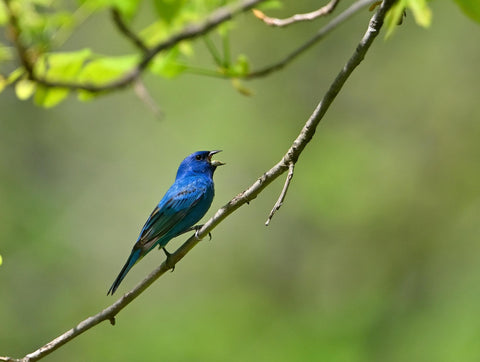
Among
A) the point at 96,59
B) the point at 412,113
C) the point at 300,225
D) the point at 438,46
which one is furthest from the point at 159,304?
the point at 96,59

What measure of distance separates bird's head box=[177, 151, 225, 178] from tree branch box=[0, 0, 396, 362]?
292 centimetres

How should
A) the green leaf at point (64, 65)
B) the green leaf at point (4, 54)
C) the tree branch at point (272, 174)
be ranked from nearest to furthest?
the green leaf at point (4, 54), the green leaf at point (64, 65), the tree branch at point (272, 174)

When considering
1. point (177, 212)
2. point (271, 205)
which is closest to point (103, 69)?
point (177, 212)

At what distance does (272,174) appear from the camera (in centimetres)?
294

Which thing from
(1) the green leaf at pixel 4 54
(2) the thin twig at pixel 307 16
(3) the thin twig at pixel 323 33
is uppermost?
(1) the green leaf at pixel 4 54

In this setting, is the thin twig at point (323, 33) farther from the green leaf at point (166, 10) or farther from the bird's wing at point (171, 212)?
the bird's wing at point (171, 212)

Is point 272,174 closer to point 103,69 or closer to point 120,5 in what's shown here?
point 103,69

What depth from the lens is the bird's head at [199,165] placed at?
680 cm

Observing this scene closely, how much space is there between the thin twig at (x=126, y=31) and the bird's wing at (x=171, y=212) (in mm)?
4498

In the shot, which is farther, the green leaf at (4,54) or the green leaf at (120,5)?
the green leaf at (4,54)

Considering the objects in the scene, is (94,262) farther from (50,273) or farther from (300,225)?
(300,225)

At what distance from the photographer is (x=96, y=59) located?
1859 millimetres

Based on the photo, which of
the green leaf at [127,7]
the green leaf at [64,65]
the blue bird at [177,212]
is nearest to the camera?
the green leaf at [127,7]

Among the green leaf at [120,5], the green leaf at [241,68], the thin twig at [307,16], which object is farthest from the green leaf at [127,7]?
the thin twig at [307,16]
